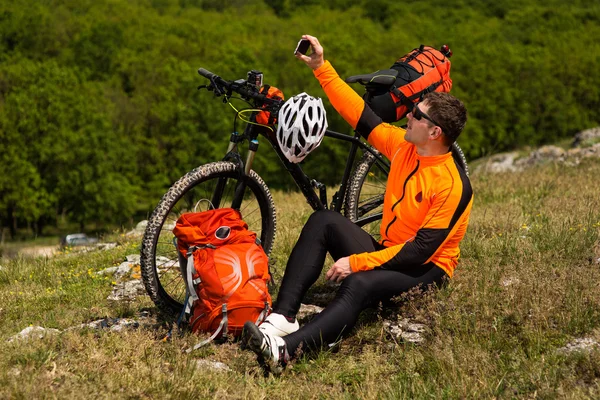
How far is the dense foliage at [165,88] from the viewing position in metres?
40.2

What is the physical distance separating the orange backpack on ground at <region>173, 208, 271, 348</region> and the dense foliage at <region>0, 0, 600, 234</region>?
1266 inches

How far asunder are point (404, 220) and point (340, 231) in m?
0.49

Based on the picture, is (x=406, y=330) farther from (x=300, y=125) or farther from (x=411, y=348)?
(x=300, y=125)

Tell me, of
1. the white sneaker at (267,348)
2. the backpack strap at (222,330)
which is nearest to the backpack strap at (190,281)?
the backpack strap at (222,330)

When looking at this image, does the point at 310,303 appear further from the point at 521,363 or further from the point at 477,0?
the point at 477,0

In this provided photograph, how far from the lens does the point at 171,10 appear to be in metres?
90.1

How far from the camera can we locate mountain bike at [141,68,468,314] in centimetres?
Answer: 522

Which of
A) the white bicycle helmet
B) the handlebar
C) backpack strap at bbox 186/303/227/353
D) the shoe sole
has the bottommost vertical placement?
backpack strap at bbox 186/303/227/353

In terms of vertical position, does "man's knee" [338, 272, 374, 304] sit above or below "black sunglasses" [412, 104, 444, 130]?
below

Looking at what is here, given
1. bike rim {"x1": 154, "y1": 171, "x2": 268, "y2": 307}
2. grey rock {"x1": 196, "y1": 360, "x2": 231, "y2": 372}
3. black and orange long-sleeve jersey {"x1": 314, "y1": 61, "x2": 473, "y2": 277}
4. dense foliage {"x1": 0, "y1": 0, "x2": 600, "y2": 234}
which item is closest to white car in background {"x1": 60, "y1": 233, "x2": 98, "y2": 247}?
bike rim {"x1": 154, "y1": 171, "x2": 268, "y2": 307}

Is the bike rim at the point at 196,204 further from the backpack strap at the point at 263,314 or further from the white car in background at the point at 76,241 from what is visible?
the white car in background at the point at 76,241

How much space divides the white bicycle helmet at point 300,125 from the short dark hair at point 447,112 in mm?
864

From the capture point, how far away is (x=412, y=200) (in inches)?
199

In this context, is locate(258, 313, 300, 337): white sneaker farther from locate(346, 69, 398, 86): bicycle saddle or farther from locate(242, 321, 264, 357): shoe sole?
locate(346, 69, 398, 86): bicycle saddle
